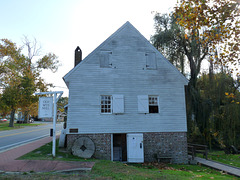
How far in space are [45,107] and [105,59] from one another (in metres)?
4.90

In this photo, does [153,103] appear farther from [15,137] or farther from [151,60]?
[15,137]

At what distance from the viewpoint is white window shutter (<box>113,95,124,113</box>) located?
12827mm

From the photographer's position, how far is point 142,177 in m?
7.61

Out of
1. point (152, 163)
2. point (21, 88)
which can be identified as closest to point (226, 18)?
point (152, 163)

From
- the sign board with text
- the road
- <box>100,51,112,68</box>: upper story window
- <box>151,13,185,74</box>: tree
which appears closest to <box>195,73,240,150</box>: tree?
<box>151,13,185,74</box>: tree

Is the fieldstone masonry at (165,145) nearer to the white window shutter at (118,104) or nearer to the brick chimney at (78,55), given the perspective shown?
the white window shutter at (118,104)

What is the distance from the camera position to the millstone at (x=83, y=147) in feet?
39.3

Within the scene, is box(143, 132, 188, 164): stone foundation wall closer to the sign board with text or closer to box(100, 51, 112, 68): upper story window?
box(100, 51, 112, 68): upper story window

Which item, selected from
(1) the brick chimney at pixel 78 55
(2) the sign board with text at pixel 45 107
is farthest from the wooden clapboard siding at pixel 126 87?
(1) the brick chimney at pixel 78 55

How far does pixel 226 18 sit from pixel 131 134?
829 centimetres

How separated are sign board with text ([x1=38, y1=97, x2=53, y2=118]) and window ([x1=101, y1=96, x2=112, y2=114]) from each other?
3.19m

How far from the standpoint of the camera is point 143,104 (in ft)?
43.3

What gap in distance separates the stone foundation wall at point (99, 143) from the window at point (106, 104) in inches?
61.2

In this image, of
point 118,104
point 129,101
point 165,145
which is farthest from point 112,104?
point 165,145
